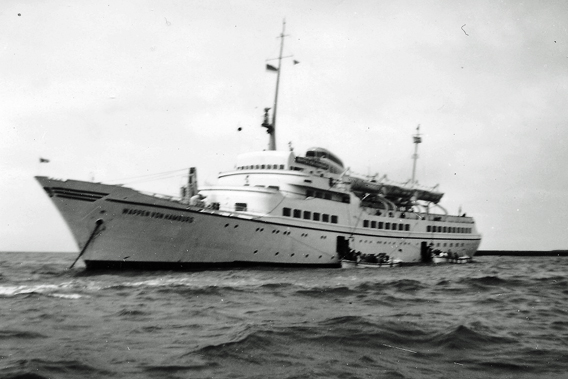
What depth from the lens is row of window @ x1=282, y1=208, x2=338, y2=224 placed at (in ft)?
86.5

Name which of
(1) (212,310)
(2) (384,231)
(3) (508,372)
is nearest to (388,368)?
(3) (508,372)

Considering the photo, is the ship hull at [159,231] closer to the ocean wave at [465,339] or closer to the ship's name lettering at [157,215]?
the ship's name lettering at [157,215]

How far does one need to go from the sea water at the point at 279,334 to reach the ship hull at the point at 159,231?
6.15 m

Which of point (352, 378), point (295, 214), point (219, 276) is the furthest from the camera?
point (295, 214)

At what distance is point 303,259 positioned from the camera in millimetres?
27438

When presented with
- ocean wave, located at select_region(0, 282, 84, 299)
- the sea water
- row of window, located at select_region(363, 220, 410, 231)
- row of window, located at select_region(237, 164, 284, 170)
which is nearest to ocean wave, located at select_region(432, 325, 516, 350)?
the sea water

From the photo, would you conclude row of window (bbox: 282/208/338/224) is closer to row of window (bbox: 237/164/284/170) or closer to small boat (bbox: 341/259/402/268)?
small boat (bbox: 341/259/402/268)

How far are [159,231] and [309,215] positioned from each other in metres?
10.6

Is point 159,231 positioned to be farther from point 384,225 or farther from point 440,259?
point 440,259

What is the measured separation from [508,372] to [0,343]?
794 centimetres

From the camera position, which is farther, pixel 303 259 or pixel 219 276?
pixel 303 259

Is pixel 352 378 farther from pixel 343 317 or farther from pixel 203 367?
pixel 343 317

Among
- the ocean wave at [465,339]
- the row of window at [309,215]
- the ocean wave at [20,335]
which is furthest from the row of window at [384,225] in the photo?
the ocean wave at [20,335]

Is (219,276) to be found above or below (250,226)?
below
